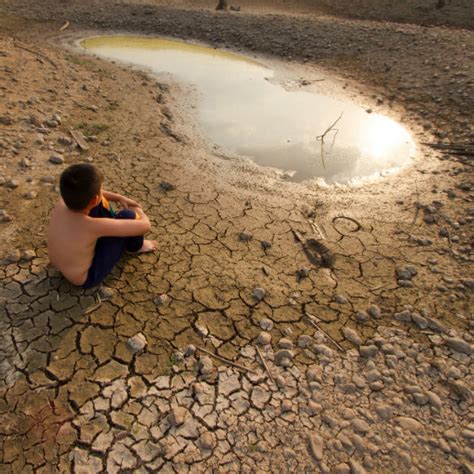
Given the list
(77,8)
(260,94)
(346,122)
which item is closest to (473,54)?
(346,122)

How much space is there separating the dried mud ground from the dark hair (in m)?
0.79

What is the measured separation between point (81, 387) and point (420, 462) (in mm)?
2088

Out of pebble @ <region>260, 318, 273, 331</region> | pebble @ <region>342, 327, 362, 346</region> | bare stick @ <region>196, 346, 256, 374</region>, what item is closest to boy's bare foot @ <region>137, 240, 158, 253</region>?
bare stick @ <region>196, 346, 256, 374</region>

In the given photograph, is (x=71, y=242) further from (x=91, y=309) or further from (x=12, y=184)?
(x=12, y=184)

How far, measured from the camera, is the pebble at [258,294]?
305cm

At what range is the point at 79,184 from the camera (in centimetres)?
240

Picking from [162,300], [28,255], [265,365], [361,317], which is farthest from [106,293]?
[361,317]

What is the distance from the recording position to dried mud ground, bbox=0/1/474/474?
2.18m

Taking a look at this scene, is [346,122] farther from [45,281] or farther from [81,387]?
[81,387]

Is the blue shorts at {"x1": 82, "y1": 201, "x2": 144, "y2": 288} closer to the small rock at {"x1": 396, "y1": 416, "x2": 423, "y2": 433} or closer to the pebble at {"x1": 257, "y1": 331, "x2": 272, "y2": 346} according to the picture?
the pebble at {"x1": 257, "y1": 331, "x2": 272, "y2": 346}

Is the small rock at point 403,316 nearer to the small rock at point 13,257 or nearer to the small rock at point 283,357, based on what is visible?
the small rock at point 283,357

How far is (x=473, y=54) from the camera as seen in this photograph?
7.60 meters

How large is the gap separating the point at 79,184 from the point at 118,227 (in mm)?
434

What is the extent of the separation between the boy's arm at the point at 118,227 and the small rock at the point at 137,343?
2.46 ft
